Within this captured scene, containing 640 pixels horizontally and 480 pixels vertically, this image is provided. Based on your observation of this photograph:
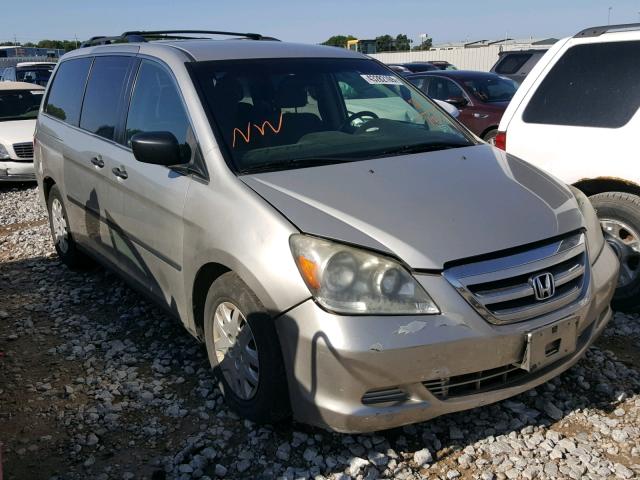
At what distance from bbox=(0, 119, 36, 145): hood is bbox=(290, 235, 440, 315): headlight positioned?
8259 mm

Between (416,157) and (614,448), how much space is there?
1703 mm

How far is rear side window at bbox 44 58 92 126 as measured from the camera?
498 cm

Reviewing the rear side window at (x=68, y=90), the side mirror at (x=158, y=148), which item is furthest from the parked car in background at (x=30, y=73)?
the side mirror at (x=158, y=148)

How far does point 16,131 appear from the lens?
9.85 m

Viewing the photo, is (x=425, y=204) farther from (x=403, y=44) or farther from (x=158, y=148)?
(x=403, y=44)

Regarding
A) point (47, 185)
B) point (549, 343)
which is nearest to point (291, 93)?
point (549, 343)

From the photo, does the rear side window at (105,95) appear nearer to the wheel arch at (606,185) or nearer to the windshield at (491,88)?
the wheel arch at (606,185)

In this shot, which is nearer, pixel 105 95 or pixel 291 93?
pixel 291 93

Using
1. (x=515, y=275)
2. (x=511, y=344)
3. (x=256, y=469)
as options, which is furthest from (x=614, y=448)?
(x=256, y=469)

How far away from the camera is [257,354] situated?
2.88m

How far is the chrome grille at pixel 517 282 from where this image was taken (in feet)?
8.48

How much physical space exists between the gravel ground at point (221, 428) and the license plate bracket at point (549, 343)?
46 cm

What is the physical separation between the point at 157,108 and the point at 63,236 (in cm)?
225

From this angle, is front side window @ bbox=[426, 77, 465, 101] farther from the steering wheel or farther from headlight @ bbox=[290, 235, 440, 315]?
headlight @ bbox=[290, 235, 440, 315]
